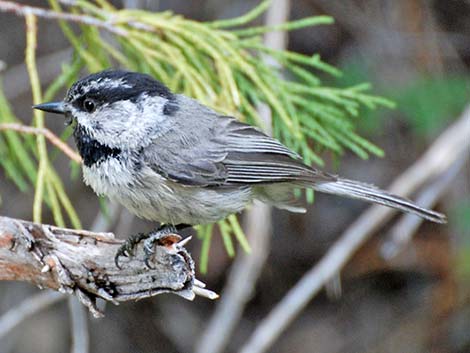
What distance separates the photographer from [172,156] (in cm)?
275

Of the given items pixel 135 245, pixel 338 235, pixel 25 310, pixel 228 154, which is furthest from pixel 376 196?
pixel 338 235

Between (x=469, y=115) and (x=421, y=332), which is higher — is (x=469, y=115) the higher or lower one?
the higher one

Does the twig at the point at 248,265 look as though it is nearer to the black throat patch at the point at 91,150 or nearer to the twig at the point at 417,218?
the twig at the point at 417,218

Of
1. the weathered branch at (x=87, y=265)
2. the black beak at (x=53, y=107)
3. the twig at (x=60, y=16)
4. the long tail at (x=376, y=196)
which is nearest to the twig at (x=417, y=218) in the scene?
the long tail at (x=376, y=196)

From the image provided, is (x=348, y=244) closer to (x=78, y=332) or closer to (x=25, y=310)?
(x=78, y=332)

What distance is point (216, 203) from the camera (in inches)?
109

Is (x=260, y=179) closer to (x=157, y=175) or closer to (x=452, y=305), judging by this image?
(x=157, y=175)

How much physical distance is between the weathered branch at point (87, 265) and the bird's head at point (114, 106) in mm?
458

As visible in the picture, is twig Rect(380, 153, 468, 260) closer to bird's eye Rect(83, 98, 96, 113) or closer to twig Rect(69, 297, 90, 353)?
twig Rect(69, 297, 90, 353)

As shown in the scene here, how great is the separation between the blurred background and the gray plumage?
198 cm

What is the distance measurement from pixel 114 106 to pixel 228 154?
0.49m

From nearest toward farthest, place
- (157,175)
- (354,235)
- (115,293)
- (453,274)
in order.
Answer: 1. (115,293)
2. (157,175)
3. (354,235)
4. (453,274)

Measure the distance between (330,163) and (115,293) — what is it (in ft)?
10.5

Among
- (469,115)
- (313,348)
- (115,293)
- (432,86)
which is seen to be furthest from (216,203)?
(313,348)
